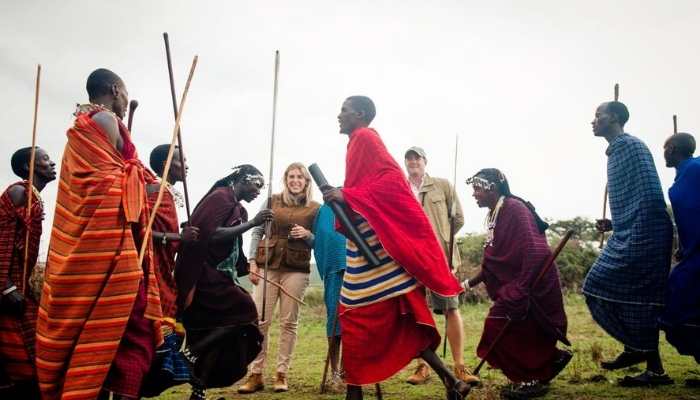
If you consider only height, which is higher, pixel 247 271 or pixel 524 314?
pixel 247 271

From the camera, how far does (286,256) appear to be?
6.63 meters

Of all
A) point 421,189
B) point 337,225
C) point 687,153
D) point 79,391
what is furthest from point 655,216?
point 79,391

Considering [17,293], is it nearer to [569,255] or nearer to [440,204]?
[440,204]

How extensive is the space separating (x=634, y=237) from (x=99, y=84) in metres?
4.94

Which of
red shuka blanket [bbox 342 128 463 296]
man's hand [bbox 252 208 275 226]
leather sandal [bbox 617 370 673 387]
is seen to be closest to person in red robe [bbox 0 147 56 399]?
man's hand [bbox 252 208 275 226]

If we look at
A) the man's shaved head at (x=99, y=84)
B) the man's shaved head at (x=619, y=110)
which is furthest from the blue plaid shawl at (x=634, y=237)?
the man's shaved head at (x=99, y=84)

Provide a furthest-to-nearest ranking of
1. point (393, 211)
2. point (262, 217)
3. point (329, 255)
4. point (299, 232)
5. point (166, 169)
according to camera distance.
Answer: point (329, 255)
point (299, 232)
point (262, 217)
point (393, 211)
point (166, 169)

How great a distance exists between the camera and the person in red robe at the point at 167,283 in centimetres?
450

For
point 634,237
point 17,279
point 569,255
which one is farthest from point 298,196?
point 569,255

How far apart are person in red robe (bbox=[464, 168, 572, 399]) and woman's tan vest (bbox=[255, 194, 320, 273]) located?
87.9 inches

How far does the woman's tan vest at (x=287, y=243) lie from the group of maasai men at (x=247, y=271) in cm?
89

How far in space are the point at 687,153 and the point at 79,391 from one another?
599 centimetres

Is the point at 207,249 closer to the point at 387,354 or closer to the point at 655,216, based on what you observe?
the point at 387,354

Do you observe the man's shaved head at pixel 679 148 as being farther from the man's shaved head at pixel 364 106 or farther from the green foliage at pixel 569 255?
the green foliage at pixel 569 255
